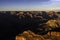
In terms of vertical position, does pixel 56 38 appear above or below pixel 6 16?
below

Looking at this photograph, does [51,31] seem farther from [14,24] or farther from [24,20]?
[14,24]

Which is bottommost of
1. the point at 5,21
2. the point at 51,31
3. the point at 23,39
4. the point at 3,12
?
the point at 23,39

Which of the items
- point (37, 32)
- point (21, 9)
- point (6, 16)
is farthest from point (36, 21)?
point (6, 16)

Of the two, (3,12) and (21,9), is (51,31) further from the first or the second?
(3,12)

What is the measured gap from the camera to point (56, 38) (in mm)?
1924

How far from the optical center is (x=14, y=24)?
1987 mm

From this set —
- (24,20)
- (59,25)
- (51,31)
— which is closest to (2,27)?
(24,20)

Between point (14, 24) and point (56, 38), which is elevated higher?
point (14, 24)

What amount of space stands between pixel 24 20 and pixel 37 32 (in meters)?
0.28

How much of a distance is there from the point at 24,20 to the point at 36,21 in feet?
0.62

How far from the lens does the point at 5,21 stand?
6.57 feet

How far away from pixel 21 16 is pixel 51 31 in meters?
0.52

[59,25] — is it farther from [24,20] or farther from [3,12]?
[3,12]

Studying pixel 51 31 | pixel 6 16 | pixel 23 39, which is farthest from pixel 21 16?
pixel 51 31
